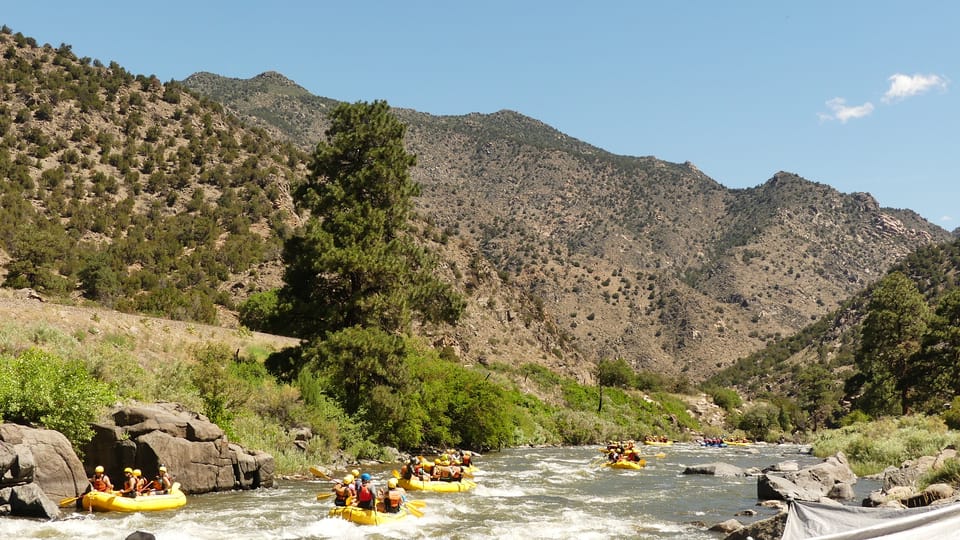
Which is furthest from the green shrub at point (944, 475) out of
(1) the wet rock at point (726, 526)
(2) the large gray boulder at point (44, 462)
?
(2) the large gray boulder at point (44, 462)

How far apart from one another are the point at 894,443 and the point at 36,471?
111ft

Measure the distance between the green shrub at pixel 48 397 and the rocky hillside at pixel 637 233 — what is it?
69.8m

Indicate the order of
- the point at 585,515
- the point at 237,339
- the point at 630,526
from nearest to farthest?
the point at 630,526, the point at 585,515, the point at 237,339

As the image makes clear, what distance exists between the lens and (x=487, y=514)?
64.5ft

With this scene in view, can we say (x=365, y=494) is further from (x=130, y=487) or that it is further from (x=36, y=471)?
(x=36, y=471)

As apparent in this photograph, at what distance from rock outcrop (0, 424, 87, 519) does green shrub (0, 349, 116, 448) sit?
792 millimetres

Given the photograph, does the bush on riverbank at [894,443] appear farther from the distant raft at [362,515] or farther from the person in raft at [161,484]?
the person in raft at [161,484]

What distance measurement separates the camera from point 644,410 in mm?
76312

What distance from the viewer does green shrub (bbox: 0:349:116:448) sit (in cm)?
1797

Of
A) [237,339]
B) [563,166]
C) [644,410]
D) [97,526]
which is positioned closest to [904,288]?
[644,410]

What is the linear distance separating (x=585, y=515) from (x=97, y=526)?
12.0 meters

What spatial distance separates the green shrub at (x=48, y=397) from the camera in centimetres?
1797

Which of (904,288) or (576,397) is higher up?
(904,288)

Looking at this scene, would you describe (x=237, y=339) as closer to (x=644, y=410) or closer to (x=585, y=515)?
(x=585, y=515)
